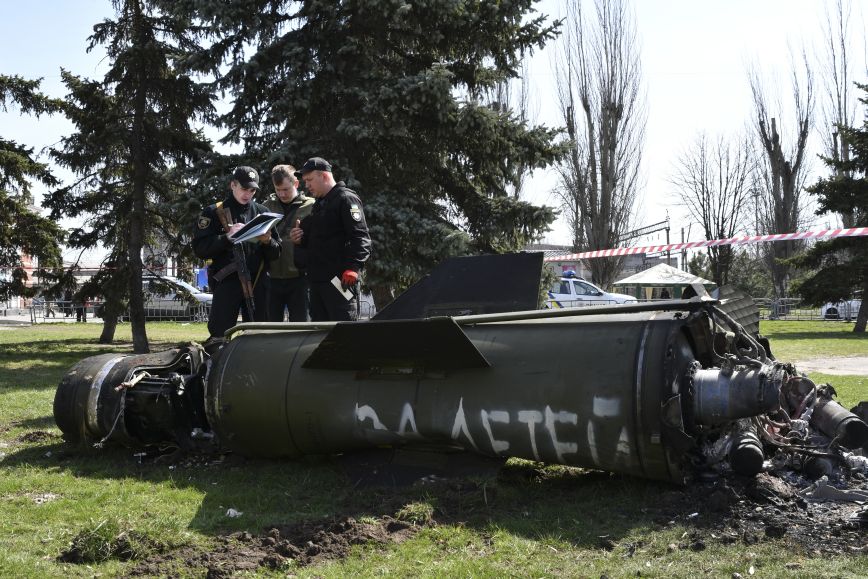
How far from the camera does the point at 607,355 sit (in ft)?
13.2

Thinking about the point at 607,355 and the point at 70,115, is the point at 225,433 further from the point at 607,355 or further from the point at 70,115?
the point at 70,115

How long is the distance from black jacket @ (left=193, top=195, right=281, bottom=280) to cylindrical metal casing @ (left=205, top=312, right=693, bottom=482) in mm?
1332

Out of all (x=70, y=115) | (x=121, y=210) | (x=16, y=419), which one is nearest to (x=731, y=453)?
(x=16, y=419)

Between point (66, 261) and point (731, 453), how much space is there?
14885mm

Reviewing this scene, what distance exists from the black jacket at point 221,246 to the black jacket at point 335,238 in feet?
1.29

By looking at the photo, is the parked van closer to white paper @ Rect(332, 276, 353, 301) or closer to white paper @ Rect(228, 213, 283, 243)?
white paper @ Rect(332, 276, 353, 301)

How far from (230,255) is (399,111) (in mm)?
5193

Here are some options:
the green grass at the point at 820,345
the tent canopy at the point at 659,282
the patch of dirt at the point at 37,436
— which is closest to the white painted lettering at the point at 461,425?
the patch of dirt at the point at 37,436

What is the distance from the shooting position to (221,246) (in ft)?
20.5

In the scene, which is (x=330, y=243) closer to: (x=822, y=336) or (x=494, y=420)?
(x=494, y=420)

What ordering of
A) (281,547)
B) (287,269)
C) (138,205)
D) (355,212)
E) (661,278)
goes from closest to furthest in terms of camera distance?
(281,547), (355,212), (287,269), (138,205), (661,278)

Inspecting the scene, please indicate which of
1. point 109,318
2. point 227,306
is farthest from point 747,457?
point 109,318

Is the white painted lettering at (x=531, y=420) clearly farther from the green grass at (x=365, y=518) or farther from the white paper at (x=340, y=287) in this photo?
the white paper at (x=340, y=287)

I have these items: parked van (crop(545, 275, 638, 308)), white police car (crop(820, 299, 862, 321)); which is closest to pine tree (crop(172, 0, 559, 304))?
parked van (crop(545, 275, 638, 308))
